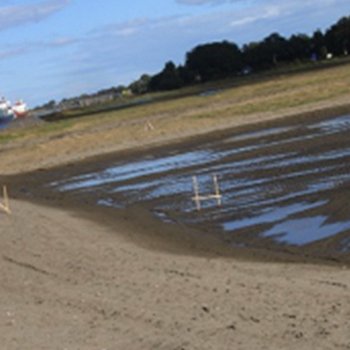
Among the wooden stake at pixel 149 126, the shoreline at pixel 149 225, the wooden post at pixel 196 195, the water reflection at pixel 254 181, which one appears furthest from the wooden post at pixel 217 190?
the wooden stake at pixel 149 126

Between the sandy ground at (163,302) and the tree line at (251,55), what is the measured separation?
114 metres

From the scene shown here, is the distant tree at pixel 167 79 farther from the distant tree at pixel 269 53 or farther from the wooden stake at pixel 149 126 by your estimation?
the wooden stake at pixel 149 126

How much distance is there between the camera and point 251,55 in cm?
14412

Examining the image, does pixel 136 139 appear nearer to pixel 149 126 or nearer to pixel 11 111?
pixel 149 126

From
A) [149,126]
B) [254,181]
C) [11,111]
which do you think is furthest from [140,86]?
[254,181]

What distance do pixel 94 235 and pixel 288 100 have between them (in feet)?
135

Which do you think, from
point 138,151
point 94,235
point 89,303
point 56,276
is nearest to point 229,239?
point 94,235

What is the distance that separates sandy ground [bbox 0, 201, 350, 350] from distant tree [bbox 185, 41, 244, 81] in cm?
13081

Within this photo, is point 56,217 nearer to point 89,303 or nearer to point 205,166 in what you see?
point 205,166

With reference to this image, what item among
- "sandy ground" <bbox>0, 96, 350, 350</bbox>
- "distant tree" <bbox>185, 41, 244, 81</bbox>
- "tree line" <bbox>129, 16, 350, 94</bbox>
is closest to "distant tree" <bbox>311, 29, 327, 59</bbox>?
"tree line" <bbox>129, 16, 350, 94</bbox>

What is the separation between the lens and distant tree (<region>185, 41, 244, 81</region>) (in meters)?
148

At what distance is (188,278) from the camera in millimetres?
14430

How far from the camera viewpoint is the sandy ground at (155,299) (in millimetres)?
10062

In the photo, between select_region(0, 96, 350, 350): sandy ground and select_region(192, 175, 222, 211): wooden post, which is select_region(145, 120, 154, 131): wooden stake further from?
select_region(0, 96, 350, 350): sandy ground
